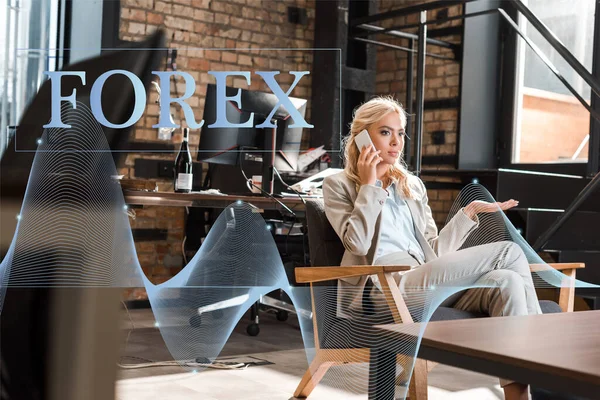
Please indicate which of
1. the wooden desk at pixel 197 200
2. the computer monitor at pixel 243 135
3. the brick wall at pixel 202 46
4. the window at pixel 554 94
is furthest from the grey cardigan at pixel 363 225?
the window at pixel 554 94

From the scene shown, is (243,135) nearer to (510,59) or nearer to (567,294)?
(567,294)

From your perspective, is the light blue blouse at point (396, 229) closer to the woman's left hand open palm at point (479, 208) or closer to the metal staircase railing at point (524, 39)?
the woman's left hand open palm at point (479, 208)

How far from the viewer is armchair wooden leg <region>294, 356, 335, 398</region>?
8.85 feet

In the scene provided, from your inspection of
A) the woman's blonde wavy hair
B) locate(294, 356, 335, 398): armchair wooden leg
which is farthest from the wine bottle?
locate(294, 356, 335, 398): armchair wooden leg

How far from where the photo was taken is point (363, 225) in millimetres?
2670

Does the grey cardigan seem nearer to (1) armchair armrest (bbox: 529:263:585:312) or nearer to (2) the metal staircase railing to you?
(1) armchair armrest (bbox: 529:263:585:312)

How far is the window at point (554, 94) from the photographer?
546 centimetres

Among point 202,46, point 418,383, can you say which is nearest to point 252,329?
point 418,383

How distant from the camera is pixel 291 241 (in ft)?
14.9

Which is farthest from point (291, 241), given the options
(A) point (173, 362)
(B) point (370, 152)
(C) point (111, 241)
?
(C) point (111, 241)

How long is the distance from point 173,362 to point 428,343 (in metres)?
2.12

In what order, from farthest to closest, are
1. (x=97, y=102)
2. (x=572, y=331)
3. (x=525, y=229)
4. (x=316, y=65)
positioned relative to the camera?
(x=316, y=65) → (x=525, y=229) → (x=572, y=331) → (x=97, y=102)

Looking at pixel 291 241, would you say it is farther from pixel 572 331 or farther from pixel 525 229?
pixel 572 331

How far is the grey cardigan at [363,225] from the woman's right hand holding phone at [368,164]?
0.19 ft
